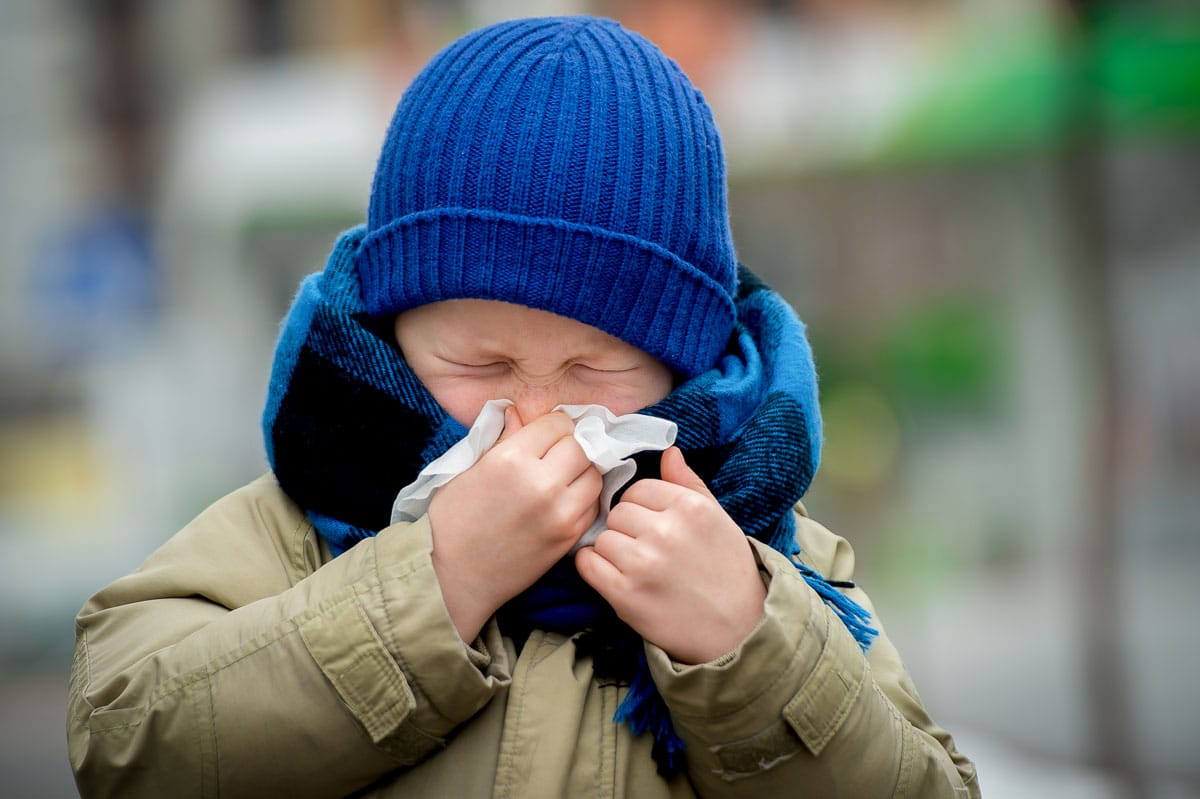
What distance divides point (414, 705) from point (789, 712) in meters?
0.41

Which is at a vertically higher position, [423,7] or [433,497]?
[423,7]

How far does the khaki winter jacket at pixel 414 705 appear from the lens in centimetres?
130

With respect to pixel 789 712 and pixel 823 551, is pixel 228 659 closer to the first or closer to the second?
pixel 789 712

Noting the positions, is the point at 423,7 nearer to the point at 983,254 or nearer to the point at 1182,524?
the point at 983,254

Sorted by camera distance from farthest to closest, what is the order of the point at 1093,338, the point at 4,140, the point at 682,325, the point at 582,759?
the point at 4,140
the point at 1093,338
the point at 682,325
the point at 582,759

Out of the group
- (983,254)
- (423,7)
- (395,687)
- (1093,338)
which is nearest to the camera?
(395,687)

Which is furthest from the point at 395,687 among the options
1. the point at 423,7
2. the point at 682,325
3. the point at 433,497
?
the point at 423,7

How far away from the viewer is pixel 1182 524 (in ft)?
17.0

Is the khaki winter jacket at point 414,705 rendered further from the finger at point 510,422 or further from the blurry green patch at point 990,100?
the blurry green patch at point 990,100

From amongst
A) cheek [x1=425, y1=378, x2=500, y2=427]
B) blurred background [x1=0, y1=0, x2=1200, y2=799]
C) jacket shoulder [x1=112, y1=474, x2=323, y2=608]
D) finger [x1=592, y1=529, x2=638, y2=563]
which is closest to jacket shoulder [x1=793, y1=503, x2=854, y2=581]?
finger [x1=592, y1=529, x2=638, y2=563]

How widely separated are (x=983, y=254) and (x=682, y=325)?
13.6 feet

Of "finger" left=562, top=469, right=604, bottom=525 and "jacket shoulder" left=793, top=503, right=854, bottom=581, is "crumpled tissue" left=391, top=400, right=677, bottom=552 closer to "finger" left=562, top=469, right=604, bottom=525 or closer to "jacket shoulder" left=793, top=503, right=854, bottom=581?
"finger" left=562, top=469, right=604, bottom=525

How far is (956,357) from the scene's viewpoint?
17.6 feet

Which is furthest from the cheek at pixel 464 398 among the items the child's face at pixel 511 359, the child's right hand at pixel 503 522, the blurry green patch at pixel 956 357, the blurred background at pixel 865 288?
the blurry green patch at pixel 956 357
